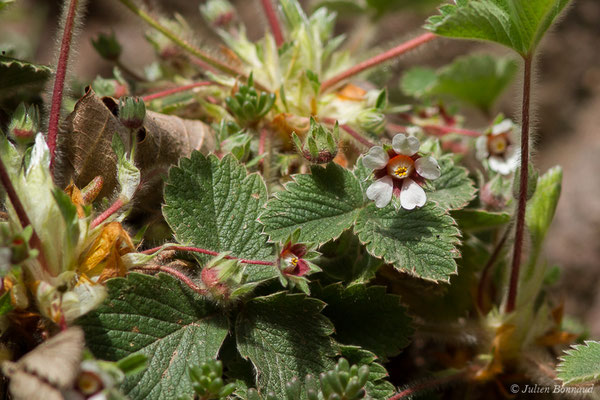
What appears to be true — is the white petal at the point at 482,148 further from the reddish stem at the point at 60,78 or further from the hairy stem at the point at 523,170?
the reddish stem at the point at 60,78

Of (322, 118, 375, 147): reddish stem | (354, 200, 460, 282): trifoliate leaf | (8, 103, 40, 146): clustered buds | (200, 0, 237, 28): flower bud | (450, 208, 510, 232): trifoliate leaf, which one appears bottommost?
(450, 208, 510, 232): trifoliate leaf

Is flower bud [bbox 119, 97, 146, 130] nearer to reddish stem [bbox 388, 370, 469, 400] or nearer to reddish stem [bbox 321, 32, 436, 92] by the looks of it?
reddish stem [bbox 321, 32, 436, 92]

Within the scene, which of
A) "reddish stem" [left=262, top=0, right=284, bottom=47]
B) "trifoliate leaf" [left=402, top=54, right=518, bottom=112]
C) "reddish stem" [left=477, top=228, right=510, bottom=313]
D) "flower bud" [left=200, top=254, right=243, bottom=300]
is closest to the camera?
"flower bud" [left=200, top=254, right=243, bottom=300]

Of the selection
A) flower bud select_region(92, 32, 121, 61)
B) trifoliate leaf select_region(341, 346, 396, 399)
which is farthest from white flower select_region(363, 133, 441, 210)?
flower bud select_region(92, 32, 121, 61)

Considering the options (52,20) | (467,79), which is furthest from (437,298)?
(52,20)

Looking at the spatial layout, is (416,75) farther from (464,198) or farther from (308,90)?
(464,198)

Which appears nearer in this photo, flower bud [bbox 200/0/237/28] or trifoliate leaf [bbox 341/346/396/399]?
trifoliate leaf [bbox 341/346/396/399]

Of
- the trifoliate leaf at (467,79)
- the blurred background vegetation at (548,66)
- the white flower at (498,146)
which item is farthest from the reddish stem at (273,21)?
the white flower at (498,146)
